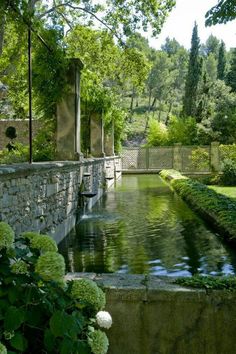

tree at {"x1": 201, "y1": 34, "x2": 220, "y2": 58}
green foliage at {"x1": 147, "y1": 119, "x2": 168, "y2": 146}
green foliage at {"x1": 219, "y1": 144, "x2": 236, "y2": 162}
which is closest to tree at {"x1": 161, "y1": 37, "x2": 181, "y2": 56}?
tree at {"x1": 201, "y1": 34, "x2": 220, "y2": 58}

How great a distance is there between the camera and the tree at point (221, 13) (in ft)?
29.5

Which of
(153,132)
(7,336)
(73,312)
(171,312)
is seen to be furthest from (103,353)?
(153,132)

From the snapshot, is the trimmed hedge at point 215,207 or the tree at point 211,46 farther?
the tree at point 211,46

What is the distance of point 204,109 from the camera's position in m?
34.5

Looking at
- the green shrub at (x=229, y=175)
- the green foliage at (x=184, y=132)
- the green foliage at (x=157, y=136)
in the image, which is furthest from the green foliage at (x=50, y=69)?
the green foliage at (x=157, y=136)

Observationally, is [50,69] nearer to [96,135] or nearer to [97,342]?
[96,135]

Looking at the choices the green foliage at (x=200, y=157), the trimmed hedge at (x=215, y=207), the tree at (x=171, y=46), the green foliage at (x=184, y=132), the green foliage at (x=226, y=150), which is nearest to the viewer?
the trimmed hedge at (x=215, y=207)

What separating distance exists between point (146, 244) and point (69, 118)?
3.97 meters

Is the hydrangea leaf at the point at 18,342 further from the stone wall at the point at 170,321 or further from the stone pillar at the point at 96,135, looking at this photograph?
the stone pillar at the point at 96,135

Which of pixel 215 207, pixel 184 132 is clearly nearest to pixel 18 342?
pixel 215 207

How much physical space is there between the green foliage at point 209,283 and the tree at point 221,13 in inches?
276

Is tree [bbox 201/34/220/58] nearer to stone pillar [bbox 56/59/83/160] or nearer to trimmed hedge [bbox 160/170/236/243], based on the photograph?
trimmed hedge [bbox 160/170/236/243]

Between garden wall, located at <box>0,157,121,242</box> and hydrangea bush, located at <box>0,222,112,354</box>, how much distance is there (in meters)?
2.35

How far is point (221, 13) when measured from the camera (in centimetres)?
911
